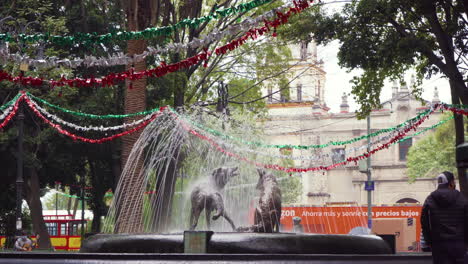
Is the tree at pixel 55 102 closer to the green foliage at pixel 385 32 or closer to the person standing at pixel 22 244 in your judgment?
the person standing at pixel 22 244

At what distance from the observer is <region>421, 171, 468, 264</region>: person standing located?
333 inches

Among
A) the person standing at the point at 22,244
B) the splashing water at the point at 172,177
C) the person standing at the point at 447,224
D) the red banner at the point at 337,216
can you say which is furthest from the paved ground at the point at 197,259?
the red banner at the point at 337,216

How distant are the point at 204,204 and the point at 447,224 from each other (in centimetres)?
722

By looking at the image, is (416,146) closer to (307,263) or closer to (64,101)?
(64,101)

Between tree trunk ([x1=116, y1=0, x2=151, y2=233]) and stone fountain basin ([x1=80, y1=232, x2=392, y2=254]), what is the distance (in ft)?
19.2

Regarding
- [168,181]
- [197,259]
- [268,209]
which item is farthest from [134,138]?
[197,259]

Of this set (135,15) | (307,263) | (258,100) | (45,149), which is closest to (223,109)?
(135,15)

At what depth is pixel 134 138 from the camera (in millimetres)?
19500

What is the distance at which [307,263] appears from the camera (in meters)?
9.74

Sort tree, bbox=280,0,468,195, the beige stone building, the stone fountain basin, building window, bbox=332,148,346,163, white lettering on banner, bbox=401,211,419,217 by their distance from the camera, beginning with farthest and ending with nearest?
1. the beige stone building
2. white lettering on banner, bbox=401,211,419,217
3. building window, bbox=332,148,346,163
4. tree, bbox=280,0,468,195
5. the stone fountain basin

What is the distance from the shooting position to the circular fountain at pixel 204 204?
38.6 feet

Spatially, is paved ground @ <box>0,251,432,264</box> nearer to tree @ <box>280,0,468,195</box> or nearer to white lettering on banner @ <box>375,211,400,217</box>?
tree @ <box>280,0,468,195</box>

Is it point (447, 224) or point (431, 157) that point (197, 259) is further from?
point (431, 157)

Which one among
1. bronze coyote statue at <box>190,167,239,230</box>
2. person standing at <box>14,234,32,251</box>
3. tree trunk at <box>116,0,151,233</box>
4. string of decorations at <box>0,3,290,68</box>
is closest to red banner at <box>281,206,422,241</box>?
person standing at <box>14,234,32,251</box>
